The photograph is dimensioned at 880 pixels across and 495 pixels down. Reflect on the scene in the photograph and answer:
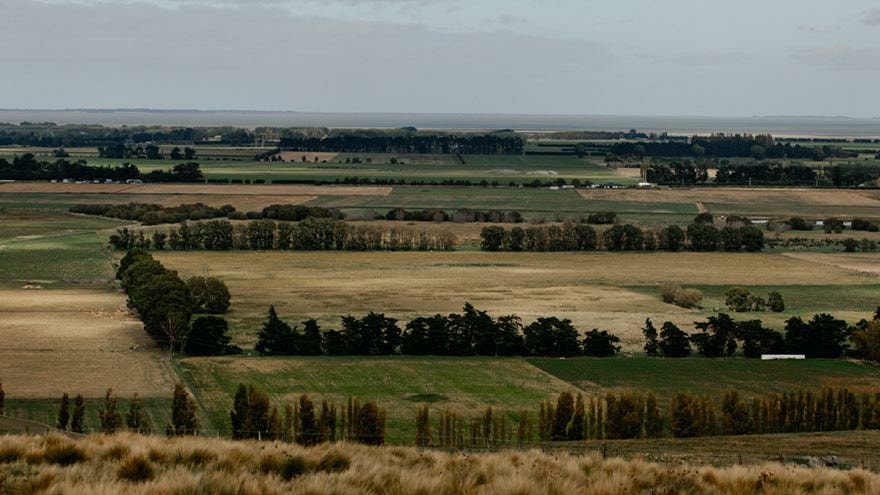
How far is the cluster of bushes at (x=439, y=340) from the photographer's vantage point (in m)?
42.6

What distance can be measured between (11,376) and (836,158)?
16072 centimetres

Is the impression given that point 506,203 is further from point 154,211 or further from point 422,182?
point 154,211

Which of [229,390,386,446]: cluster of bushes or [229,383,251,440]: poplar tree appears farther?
[229,383,251,440]: poplar tree

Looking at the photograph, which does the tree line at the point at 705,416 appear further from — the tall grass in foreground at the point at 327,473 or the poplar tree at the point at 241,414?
the tall grass in foreground at the point at 327,473

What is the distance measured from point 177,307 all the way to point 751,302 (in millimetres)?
28426

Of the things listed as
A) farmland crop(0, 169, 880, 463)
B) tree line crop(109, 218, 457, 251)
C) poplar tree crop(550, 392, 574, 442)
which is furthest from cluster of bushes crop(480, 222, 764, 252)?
poplar tree crop(550, 392, 574, 442)

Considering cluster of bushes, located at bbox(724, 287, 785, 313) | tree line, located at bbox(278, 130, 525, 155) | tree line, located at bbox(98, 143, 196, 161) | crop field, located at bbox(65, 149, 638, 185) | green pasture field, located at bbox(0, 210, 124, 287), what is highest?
tree line, located at bbox(278, 130, 525, 155)

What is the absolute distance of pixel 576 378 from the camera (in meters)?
38.4

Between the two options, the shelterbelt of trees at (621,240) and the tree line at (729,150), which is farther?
the tree line at (729,150)

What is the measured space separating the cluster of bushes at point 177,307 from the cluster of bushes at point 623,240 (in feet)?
97.3

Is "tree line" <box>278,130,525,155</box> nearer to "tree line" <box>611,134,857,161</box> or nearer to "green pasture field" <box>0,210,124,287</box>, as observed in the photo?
"tree line" <box>611,134,857,161</box>

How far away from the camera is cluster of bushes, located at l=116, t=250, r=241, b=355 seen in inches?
1676

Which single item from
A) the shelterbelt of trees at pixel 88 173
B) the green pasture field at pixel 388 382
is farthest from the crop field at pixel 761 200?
the green pasture field at pixel 388 382

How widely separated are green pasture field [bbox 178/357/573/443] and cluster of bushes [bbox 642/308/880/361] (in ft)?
20.8
